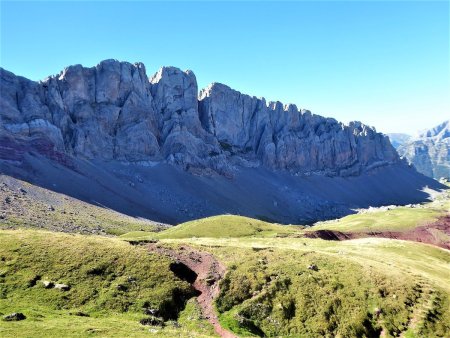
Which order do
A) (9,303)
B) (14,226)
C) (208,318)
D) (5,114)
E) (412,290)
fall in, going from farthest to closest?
1. (5,114)
2. (14,226)
3. (412,290)
4. (208,318)
5. (9,303)

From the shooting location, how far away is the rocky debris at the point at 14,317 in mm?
33397

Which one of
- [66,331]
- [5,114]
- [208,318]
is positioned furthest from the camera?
[5,114]

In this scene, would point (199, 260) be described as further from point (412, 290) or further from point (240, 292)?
point (412, 290)

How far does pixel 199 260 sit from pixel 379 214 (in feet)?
452

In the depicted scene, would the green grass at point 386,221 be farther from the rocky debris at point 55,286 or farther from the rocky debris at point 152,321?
the rocky debris at point 55,286

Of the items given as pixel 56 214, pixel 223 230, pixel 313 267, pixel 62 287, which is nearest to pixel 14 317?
pixel 62 287

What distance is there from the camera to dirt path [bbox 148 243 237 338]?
44.4 metres

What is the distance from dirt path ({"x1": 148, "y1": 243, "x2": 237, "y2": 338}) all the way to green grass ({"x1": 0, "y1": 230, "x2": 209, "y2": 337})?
Result: 63.9 inches

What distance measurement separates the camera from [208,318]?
43438 millimetres

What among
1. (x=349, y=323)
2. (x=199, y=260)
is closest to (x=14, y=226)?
(x=199, y=260)

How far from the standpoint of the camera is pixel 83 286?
144 ft

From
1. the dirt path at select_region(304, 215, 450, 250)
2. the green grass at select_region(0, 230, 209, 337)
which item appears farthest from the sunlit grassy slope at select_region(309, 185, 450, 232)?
the green grass at select_region(0, 230, 209, 337)

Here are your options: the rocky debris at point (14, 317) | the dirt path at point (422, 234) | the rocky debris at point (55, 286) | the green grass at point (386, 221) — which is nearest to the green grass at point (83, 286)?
the rocky debris at point (55, 286)

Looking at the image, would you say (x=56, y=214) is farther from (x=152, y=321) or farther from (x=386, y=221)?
(x=386, y=221)
